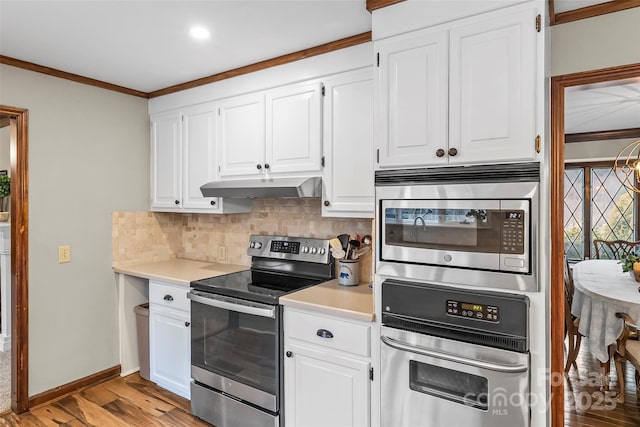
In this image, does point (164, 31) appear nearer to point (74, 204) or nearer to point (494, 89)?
point (74, 204)

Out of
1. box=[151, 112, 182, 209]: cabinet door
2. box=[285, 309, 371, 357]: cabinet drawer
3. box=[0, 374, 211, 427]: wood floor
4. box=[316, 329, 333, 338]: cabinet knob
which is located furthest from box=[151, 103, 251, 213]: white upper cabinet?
box=[0, 374, 211, 427]: wood floor

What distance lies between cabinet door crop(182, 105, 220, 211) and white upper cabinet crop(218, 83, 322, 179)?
4.1 inches

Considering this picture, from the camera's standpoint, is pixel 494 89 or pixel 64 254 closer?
pixel 494 89

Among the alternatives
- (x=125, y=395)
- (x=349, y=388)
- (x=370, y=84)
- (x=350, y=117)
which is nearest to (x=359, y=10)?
(x=370, y=84)

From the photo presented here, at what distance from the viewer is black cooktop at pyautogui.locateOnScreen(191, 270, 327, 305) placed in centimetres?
221

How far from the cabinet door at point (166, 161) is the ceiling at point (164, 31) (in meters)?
0.50

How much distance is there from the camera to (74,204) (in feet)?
9.40

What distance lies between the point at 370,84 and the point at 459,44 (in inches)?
24.2

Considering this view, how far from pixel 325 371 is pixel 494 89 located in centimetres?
152

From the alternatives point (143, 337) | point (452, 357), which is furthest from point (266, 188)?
point (143, 337)

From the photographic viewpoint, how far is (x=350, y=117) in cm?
221

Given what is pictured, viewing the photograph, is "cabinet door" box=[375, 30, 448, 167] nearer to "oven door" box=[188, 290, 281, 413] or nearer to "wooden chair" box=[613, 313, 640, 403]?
"oven door" box=[188, 290, 281, 413]

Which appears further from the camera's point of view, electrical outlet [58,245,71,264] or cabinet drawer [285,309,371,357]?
electrical outlet [58,245,71,264]

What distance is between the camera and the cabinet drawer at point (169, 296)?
2.66m
